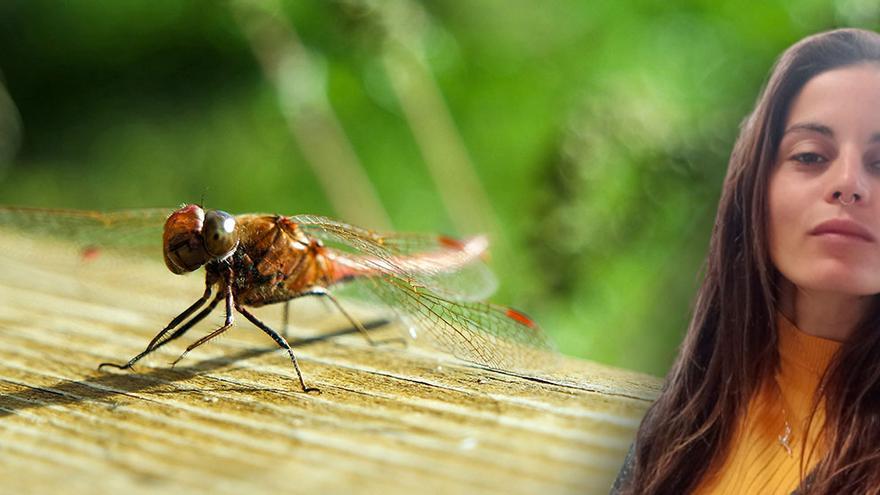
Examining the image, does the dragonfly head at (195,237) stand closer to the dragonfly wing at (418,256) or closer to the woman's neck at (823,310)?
the dragonfly wing at (418,256)

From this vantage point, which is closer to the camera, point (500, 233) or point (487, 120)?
point (500, 233)

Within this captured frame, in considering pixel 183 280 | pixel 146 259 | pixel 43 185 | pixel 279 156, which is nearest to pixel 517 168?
pixel 279 156

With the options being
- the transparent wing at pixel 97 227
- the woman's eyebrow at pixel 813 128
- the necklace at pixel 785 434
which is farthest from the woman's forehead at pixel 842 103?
the transparent wing at pixel 97 227

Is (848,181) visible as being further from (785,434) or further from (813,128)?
(785,434)

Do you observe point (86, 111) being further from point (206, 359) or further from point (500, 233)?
point (206, 359)

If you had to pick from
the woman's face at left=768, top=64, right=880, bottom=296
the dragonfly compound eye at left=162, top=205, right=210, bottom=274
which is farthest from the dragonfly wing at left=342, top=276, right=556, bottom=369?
the woman's face at left=768, top=64, right=880, bottom=296

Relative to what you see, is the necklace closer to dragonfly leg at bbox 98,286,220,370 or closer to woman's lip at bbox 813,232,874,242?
woman's lip at bbox 813,232,874,242
